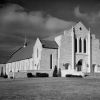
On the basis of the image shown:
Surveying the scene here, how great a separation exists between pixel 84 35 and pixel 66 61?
31.2ft

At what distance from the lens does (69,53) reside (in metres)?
59.3

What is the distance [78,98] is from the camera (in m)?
15.2

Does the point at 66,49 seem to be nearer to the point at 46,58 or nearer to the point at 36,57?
the point at 46,58

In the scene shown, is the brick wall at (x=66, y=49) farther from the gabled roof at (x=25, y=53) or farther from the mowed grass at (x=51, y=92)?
the mowed grass at (x=51, y=92)

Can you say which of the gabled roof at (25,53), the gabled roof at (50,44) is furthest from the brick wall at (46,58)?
the gabled roof at (25,53)

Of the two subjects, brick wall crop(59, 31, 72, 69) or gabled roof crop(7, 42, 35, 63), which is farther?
gabled roof crop(7, 42, 35, 63)

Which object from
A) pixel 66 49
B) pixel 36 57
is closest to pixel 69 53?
pixel 66 49

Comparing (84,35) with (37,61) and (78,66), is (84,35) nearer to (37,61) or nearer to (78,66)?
(78,66)

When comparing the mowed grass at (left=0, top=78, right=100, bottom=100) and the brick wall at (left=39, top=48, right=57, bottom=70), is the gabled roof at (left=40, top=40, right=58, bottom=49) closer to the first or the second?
the brick wall at (left=39, top=48, right=57, bottom=70)

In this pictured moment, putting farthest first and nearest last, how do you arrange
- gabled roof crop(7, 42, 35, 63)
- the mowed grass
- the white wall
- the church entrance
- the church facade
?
1. gabled roof crop(7, 42, 35, 63)
2. the church entrance
3. the white wall
4. the church facade
5. the mowed grass

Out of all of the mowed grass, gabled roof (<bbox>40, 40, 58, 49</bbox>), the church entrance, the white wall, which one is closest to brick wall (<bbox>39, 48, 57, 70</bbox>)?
gabled roof (<bbox>40, 40, 58, 49</bbox>)

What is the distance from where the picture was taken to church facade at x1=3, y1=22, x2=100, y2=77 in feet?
188

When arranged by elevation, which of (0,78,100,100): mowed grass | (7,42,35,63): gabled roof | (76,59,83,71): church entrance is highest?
(7,42,35,63): gabled roof

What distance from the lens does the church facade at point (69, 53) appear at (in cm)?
5722
